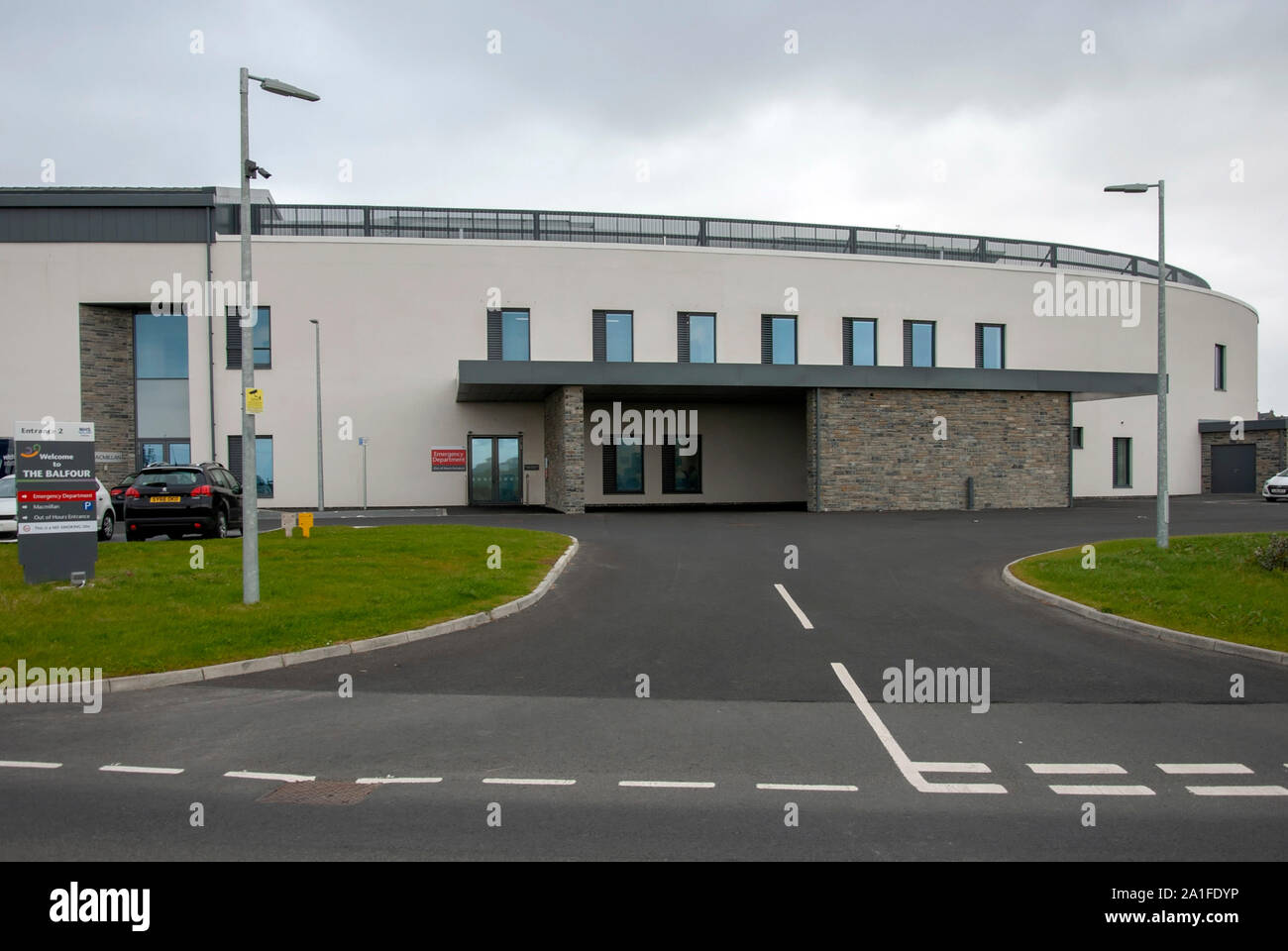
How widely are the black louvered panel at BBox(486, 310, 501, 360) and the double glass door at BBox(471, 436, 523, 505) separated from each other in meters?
3.21

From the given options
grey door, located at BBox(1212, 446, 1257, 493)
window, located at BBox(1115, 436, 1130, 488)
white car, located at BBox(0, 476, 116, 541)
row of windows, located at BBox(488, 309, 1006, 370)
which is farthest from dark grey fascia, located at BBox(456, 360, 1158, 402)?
grey door, located at BBox(1212, 446, 1257, 493)

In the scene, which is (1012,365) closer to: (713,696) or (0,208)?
(713,696)

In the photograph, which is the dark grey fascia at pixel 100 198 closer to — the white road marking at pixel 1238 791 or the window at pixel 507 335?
the window at pixel 507 335

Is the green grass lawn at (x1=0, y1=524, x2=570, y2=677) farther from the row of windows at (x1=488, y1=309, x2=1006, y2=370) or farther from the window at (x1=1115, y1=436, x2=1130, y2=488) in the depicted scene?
the window at (x1=1115, y1=436, x2=1130, y2=488)

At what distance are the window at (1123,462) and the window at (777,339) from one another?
17488 mm

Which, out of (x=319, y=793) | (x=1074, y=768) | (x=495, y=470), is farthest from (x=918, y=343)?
(x=319, y=793)

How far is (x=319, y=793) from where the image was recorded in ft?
16.9

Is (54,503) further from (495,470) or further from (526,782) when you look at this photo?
(495,470)

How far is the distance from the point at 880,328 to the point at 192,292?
26636 millimetres

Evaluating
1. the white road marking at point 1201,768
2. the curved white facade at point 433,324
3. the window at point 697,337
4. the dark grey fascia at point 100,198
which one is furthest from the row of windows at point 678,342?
the white road marking at point 1201,768

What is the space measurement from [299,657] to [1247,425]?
148 feet

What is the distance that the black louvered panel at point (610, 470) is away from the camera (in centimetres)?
3247

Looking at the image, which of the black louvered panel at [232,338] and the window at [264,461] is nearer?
the window at [264,461]

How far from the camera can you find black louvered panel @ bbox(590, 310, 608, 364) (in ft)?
104
